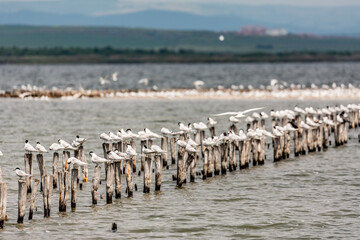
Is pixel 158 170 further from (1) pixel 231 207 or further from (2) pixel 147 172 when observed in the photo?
(1) pixel 231 207

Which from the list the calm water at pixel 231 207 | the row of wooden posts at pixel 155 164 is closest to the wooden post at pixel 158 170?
the row of wooden posts at pixel 155 164

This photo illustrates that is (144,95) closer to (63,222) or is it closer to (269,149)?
(269,149)

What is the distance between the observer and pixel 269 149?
36.3 m

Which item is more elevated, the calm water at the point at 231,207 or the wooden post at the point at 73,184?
the wooden post at the point at 73,184

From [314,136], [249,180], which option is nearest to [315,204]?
[249,180]

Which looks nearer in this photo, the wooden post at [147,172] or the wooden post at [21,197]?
the wooden post at [21,197]

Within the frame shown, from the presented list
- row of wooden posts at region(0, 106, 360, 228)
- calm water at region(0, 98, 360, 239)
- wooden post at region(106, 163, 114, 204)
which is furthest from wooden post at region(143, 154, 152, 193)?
wooden post at region(106, 163, 114, 204)

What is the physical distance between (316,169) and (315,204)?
6.40 m

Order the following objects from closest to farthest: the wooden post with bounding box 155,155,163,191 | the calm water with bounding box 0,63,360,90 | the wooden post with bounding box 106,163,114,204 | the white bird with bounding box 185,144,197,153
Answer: the wooden post with bounding box 106,163,114,204, the wooden post with bounding box 155,155,163,191, the white bird with bounding box 185,144,197,153, the calm water with bounding box 0,63,360,90

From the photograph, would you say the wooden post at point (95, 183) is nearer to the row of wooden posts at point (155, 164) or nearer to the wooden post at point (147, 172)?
the row of wooden posts at point (155, 164)

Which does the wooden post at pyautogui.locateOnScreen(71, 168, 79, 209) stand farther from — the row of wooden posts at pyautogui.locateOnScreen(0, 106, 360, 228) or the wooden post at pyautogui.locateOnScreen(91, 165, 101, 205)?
the wooden post at pyautogui.locateOnScreen(91, 165, 101, 205)

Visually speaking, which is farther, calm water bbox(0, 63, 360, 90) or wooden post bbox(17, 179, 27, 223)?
calm water bbox(0, 63, 360, 90)

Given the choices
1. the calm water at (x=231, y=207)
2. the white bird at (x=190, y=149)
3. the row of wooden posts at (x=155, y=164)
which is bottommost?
the calm water at (x=231, y=207)

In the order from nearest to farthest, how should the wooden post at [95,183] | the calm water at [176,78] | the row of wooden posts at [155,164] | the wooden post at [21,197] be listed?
the wooden post at [21,197], the row of wooden posts at [155,164], the wooden post at [95,183], the calm water at [176,78]
